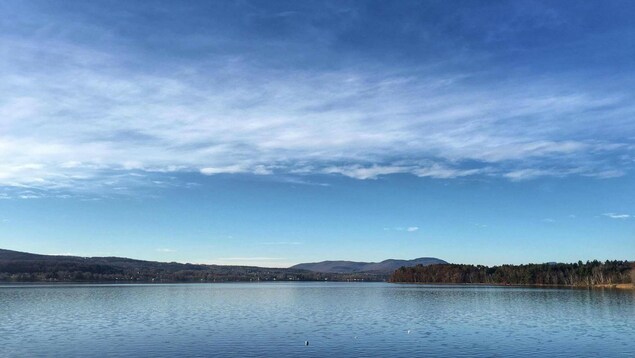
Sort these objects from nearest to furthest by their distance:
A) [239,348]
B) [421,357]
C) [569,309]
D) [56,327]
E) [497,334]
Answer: [421,357], [239,348], [497,334], [56,327], [569,309]

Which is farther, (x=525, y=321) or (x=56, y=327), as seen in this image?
(x=525, y=321)

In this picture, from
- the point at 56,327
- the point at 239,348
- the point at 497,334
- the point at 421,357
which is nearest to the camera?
the point at 421,357

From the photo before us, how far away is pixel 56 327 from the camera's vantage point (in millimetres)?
57625

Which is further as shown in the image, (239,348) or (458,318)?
(458,318)

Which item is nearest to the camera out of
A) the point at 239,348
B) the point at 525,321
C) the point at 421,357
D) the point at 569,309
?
the point at 421,357

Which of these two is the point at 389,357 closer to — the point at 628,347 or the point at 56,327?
the point at 628,347

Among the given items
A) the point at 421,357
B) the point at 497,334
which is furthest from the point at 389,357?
the point at 497,334

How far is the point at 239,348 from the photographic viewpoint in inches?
1716

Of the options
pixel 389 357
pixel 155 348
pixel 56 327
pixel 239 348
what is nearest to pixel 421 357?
pixel 389 357

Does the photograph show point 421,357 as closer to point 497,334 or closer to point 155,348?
point 497,334

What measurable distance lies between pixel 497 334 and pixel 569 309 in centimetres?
3730

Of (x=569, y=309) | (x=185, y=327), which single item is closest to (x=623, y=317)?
(x=569, y=309)

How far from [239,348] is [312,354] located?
6573 millimetres

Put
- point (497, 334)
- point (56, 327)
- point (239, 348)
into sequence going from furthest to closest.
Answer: point (56, 327)
point (497, 334)
point (239, 348)
